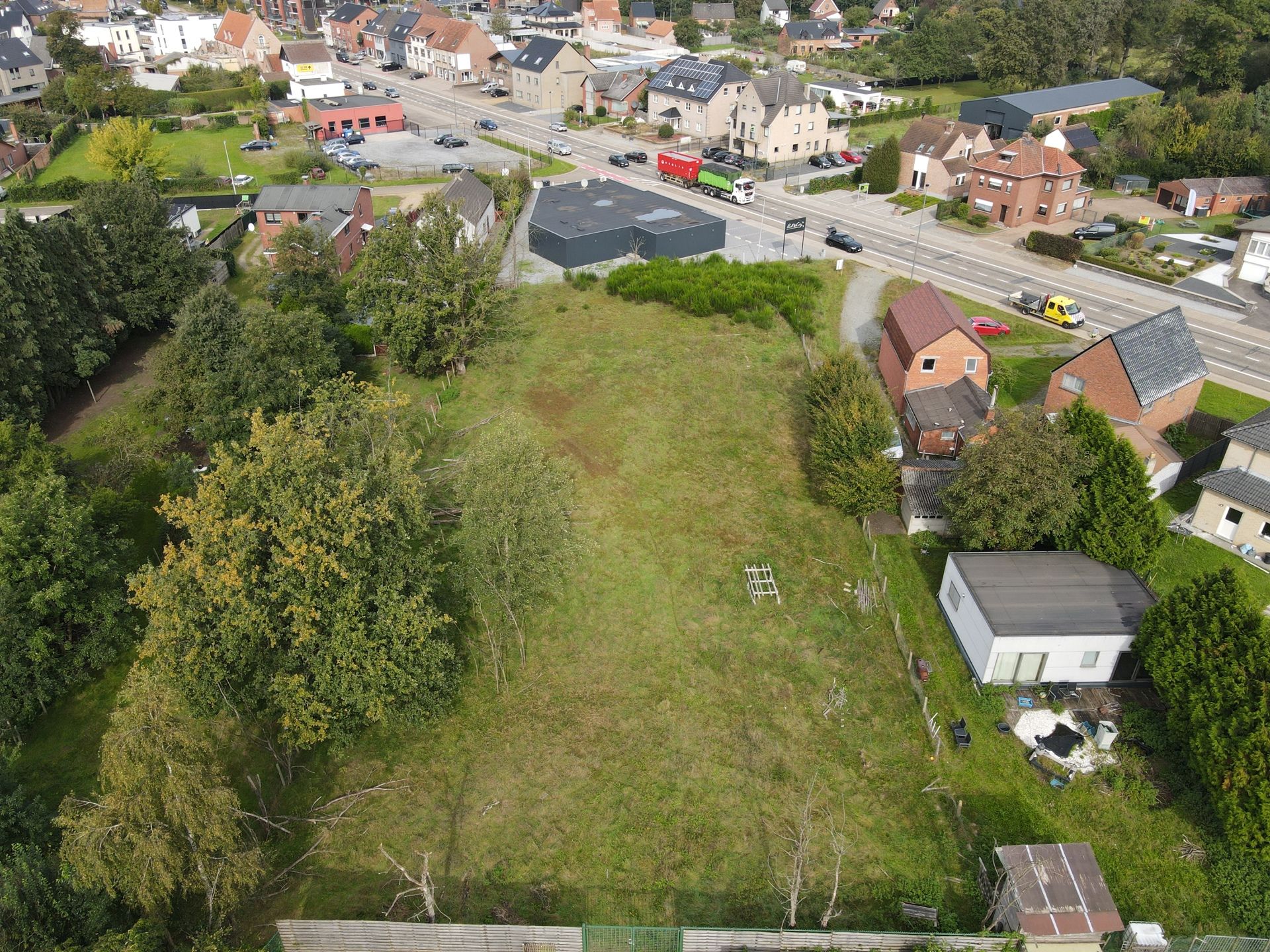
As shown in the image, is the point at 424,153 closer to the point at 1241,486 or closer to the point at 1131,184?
the point at 1131,184

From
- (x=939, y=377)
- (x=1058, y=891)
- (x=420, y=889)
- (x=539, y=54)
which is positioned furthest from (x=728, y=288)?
(x=539, y=54)

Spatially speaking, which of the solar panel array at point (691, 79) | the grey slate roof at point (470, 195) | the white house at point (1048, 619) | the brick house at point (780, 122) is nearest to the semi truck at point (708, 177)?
the brick house at point (780, 122)

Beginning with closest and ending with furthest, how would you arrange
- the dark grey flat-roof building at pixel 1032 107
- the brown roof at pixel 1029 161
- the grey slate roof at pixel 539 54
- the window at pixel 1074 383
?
the window at pixel 1074 383
the brown roof at pixel 1029 161
the dark grey flat-roof building at pixel 1032 107
the grey slate roof at pixel 539 54

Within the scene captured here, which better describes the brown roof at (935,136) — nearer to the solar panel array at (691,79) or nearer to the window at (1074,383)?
the solar panel array at (691,79)

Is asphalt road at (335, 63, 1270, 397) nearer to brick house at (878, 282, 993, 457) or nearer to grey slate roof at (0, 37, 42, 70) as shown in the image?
brick house at (878, 282, 993, 457)

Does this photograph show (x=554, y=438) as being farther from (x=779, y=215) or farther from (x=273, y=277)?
(x=779, y=215)
